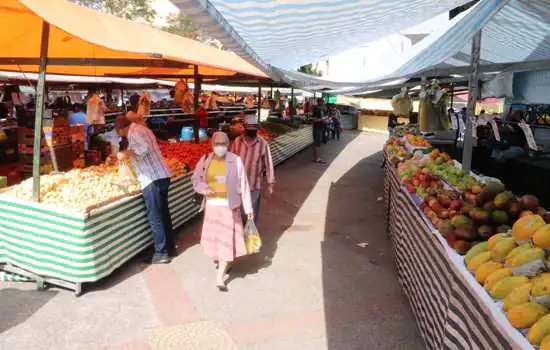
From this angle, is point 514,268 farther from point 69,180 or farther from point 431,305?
point 69,180

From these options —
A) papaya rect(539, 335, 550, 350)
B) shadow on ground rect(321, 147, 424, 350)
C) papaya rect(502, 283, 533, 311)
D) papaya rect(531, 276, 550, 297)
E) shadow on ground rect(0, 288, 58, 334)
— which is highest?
papaya rect(531, 276, 550, 297)

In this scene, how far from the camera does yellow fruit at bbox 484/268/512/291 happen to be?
9.05ft

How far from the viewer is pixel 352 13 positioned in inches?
127

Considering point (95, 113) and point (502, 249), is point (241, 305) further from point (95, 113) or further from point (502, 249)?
point (95, 113)

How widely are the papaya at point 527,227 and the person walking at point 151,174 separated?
3947mm

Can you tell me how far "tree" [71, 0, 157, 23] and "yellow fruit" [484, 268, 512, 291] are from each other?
61.9 meters

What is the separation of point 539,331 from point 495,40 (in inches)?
228

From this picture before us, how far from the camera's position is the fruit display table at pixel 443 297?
2.49 metres

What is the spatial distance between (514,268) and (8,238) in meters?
4.92

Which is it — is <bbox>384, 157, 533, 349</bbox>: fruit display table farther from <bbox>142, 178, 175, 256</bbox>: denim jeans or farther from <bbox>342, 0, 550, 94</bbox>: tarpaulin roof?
<bbox>142, 178, 175, 256</bbox>: denim jeans

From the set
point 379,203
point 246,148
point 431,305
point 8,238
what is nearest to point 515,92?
point 379,203

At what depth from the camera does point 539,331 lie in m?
2.20

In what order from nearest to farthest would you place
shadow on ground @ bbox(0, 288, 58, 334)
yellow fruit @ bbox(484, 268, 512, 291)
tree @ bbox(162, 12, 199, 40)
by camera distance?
yellow fruit @ bbox(484, 268, 512, 291) → shadow on ground @ bbox(0, 288, 58, 334) → tree @ bbox(162, 12, 199, 40)

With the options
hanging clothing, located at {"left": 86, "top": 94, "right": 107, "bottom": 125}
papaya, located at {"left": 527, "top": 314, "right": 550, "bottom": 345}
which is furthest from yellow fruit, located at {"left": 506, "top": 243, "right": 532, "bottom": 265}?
hanging clothing, located at {"left": 86, "top": 94, "right": 107, "bottom": 125}
